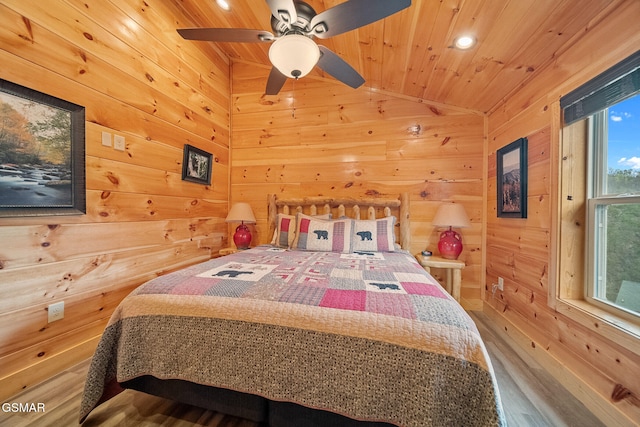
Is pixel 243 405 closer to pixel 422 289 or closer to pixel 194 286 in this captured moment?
pixel 194 286

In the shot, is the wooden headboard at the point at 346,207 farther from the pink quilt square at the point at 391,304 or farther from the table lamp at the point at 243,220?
the pink quilt square at the point at 391,304

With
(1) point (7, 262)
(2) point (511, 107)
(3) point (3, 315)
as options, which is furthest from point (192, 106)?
(2) point (511, 107)

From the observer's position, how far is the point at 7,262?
4.15 feet

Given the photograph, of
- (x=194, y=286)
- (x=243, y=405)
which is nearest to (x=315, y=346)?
(x=243, y=405)

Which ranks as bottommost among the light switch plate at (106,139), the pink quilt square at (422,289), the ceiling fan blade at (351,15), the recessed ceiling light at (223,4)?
the pink quilt square at (422,289)

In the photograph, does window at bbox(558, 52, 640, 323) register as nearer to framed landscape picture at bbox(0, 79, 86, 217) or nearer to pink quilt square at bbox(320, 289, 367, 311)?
pink quilt square at bbox(320, 289, 367, 311)

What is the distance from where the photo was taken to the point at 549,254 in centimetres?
163

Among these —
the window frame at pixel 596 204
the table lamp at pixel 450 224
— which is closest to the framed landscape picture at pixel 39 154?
the table lamp at pixel 450 224

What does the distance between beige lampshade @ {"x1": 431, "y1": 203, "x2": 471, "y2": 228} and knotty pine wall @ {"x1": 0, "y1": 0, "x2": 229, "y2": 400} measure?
8.54ft

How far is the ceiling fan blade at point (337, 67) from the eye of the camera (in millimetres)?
1581

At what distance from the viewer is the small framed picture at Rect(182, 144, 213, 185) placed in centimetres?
243

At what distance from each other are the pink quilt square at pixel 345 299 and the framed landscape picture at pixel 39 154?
1729 millimetres

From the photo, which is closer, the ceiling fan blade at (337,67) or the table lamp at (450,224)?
the ceiling fan blade at (337,67)

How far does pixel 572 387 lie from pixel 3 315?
3193 millimetres
